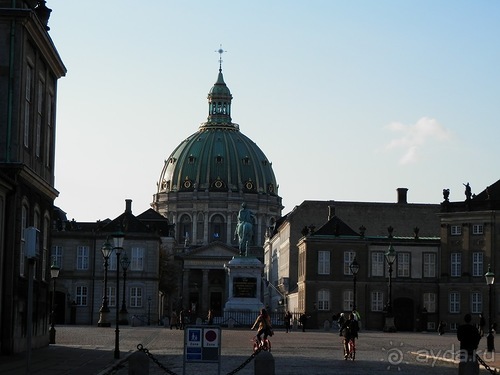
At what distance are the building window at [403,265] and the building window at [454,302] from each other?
4909 mm

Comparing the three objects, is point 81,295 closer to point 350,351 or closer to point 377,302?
point 377,302

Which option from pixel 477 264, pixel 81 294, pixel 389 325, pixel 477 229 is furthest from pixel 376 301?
pixel 81 294

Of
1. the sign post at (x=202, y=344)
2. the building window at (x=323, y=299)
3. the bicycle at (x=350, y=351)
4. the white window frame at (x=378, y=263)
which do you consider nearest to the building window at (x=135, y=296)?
the building window at (x=323, y=299)

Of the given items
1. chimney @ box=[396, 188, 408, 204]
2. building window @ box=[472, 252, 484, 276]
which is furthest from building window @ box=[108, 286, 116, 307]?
chimney @ box=[396, 188, 408, 204]

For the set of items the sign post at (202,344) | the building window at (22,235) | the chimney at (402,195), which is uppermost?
the chimney at (402,195)

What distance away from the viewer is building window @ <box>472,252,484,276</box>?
95750mm

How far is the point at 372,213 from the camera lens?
129 metres

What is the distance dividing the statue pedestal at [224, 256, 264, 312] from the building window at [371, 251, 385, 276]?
12195mm

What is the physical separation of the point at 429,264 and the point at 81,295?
96.0 feet

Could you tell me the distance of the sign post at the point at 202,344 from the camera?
27.9 meters

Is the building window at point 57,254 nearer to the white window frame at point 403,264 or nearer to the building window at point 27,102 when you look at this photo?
the white window frame at point 403,264

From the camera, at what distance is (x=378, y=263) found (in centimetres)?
10150

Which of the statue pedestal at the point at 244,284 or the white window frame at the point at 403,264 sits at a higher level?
the white window frame at the point at 403,264

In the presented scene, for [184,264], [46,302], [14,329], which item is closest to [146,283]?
[46,302]
